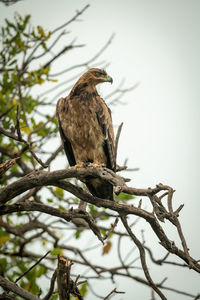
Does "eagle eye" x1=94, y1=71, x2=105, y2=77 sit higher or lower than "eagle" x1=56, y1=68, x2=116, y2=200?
higher

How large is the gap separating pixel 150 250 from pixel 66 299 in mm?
2063

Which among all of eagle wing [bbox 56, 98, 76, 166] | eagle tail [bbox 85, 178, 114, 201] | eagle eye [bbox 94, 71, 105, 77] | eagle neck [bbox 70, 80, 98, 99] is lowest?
eagle tail [bbox 85, 178, 114, 201]

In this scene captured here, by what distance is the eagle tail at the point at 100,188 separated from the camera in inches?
184

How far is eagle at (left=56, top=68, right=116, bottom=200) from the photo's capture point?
4777 mm

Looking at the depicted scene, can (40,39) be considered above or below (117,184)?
above

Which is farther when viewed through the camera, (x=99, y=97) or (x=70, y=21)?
(x=70, y=21)

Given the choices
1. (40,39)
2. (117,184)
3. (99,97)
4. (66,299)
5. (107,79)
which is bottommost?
(66,299)

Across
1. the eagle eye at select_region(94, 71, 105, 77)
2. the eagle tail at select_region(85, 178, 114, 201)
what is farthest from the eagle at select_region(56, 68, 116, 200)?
the eagle eye at select_region(94, 71, 105, 77)

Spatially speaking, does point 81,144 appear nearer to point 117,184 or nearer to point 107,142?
point 107,142

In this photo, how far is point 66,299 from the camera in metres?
3.05

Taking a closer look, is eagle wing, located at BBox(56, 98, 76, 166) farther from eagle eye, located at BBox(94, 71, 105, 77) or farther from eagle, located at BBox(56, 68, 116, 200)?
eagle eye, located at BBox(94, 71, 105, 77)

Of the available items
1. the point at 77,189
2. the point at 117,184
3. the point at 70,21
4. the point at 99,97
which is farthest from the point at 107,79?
the point at 117,184

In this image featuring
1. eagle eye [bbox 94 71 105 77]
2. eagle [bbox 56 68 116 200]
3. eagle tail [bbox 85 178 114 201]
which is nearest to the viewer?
eagle tail [bbox 85 178 114 201]

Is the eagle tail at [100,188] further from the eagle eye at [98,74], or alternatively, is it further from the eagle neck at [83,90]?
the eagle eye at [98,74]
